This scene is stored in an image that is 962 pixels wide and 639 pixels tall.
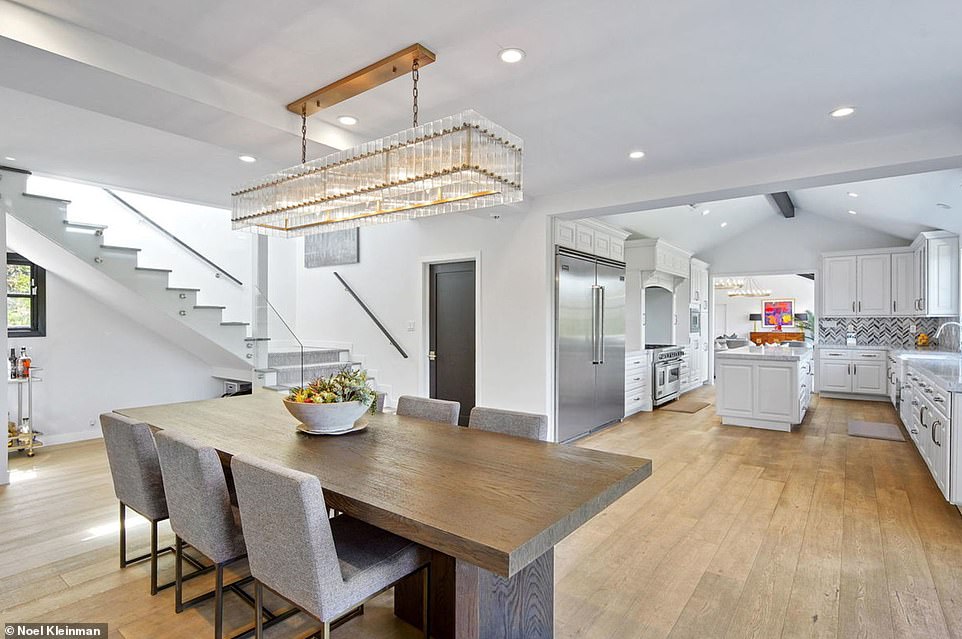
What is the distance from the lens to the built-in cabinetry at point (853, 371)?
307 inches

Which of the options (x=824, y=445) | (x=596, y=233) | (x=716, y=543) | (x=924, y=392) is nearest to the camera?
(x=716, y=543)

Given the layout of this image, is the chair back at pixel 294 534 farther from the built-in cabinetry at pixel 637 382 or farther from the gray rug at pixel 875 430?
the gray rug at pixel 875 430

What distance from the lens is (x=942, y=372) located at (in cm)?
389

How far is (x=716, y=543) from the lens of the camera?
9.80 feet

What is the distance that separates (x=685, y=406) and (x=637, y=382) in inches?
43.5

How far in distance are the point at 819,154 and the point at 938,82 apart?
99cm

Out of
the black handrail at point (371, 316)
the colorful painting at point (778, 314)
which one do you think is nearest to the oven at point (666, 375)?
the black handrail at point (371, 316)

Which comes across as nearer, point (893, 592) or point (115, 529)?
point (893, 592)

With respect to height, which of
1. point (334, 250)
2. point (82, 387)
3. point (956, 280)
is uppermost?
point (334, 250)

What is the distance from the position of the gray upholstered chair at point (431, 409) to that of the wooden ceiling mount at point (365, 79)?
1.74 metres

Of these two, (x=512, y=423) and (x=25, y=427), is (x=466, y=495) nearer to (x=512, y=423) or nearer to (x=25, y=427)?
(x=512, y=423)

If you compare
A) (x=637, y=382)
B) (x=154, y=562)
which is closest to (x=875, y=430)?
(x=637, y=382)

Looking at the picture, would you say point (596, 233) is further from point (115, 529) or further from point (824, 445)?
point (115, 529)

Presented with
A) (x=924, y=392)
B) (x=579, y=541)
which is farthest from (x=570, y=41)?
(x=924, y=392)
